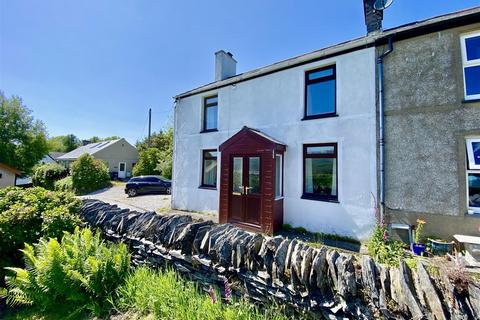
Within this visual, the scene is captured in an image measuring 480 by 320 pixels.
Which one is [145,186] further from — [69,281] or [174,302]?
[174,302]

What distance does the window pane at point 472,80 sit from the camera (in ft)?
16.6

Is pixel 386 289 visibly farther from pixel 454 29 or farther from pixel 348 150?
pixel 454 29

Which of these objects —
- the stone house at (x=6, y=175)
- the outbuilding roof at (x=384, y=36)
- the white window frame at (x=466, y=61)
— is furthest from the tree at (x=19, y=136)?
the white window frame at (x=466, y=61)

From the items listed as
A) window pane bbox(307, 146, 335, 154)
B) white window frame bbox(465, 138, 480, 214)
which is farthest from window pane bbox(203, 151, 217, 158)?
white window frame bbox(465, 138, 480, 214)

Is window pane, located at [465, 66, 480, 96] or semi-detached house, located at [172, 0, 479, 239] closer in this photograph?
window pane, located at [465, 66, 480, 96]

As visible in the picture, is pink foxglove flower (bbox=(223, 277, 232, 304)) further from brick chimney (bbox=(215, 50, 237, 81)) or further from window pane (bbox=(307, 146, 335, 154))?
brick chimney (bbox=(215, 50, 237, 81))

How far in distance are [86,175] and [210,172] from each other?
17904 mm

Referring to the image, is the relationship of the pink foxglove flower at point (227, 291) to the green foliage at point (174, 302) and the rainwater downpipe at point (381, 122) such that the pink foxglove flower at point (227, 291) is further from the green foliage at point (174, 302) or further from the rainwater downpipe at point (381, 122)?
the rainwater downpipe at point (381, 122)

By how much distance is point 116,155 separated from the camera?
33.8 meters

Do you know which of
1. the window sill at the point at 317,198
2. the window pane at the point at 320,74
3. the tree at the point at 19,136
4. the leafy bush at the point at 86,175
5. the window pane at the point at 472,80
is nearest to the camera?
the window pane at the point at 472,80

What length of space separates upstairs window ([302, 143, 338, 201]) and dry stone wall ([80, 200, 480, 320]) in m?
4.68

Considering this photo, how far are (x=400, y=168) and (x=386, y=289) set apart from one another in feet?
16.7

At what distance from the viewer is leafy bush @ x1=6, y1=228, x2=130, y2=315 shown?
2926 millimetres

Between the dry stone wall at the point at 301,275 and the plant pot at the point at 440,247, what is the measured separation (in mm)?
4261
